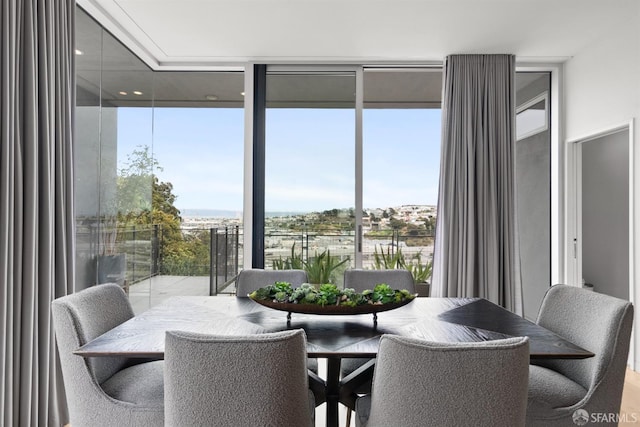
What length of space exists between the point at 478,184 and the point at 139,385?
3217 millimetres

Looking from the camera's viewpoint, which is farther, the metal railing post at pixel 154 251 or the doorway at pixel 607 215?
the doorway at pixel 607 215

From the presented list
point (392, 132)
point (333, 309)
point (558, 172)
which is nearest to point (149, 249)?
point (333, 309)

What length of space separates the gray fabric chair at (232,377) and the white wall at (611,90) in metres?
3.12

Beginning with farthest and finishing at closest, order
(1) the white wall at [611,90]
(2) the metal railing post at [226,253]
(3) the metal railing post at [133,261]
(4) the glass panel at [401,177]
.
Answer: (4) the glass panel at [401,177], (2) the metal railing post at [226,253], (3) the metal railing post at [133,261], (1) the white wall at [611,90]

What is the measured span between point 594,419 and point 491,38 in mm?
3008

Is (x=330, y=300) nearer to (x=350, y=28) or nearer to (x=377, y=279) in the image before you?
(x=377, y=279)

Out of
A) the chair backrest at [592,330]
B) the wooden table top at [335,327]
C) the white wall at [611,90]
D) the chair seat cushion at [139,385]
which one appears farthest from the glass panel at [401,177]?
the chair seat cushion at [139,385]

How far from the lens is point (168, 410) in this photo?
129 cm

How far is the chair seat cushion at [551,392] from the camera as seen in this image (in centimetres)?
163

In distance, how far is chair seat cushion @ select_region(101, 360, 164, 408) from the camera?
1.66 meters

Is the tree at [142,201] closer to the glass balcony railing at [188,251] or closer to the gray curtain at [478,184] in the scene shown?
the glass balcony railing at [188,251]

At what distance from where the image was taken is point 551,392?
1.72 metres
